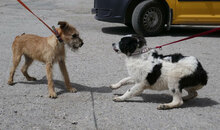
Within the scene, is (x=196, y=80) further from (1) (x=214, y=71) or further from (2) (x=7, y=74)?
(2) (x=7, y=74)

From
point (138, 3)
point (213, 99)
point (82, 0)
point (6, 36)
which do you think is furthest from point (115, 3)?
point (82, 0)

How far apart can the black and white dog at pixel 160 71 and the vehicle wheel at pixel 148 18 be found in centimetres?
466

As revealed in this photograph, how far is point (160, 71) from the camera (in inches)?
160

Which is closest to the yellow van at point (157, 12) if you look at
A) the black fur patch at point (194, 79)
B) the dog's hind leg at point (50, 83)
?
the dog's hind leg at point (50, 83)

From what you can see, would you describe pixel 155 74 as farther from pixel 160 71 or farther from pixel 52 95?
pixel 52 95

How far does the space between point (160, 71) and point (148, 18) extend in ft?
17.1

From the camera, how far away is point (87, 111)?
4.01 m

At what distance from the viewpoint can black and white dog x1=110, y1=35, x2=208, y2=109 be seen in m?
4.00

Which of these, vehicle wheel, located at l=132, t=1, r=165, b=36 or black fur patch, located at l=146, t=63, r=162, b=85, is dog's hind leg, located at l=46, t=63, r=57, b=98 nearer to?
black fur patch, located at l=146, t=63, r=162, b=85

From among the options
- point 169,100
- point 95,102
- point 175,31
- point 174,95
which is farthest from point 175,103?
point 175,31

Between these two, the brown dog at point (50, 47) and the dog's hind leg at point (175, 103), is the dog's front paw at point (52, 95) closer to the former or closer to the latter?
the brown dog at point (50, 47)

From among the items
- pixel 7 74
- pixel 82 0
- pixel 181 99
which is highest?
pixel 181 99

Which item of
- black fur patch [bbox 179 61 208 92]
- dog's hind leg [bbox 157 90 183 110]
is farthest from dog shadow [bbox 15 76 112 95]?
black fur patch [bbox 179 61 208 92]

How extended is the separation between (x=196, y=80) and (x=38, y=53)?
8.66 ft
